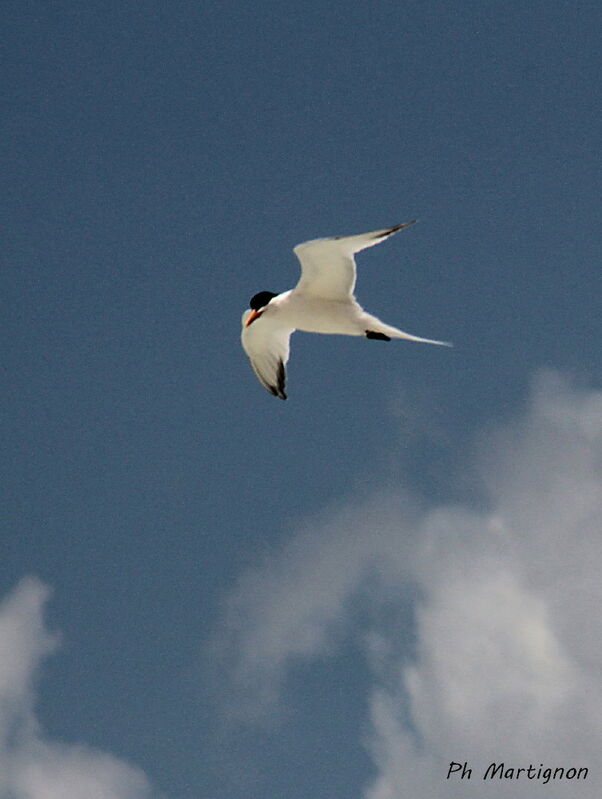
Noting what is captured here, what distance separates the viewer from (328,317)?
20.4m

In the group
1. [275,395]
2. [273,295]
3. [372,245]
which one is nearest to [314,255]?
[372,245]

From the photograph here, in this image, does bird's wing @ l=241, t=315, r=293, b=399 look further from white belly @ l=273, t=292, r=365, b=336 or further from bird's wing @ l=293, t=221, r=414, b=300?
bird's wing @ l=293, t=221, r=414, b=300

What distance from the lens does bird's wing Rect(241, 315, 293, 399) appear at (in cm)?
2245

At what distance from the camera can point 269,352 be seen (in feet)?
74.6

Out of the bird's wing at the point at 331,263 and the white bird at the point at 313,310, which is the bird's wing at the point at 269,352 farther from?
the bird's wing at the point at 331,263

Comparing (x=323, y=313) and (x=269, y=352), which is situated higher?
(x=269, y=352)

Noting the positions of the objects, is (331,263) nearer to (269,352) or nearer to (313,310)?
(313,310)

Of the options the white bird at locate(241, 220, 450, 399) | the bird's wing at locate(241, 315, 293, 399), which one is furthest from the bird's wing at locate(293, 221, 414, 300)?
the bird's wing at locate(241, 315, 293, 399)

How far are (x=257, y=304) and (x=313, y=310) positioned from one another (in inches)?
66.1

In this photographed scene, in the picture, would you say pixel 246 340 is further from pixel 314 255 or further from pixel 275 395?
pixel 314 255

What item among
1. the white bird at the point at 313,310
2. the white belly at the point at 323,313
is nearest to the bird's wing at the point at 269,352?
the white bird at the point at 313,310

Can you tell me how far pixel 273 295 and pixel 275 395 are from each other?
7.10 feet

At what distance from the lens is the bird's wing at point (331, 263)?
59.4ft

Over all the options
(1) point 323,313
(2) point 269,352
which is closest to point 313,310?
(1) point 323,313
